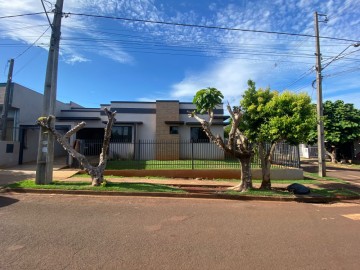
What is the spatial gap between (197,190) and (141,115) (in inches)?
514

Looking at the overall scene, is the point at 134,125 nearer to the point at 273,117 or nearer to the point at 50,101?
the point at 50,101

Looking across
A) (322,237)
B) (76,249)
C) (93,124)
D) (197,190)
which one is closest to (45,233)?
(76,249)

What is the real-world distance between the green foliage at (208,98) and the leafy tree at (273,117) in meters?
1.52

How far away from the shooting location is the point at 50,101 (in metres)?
11.2

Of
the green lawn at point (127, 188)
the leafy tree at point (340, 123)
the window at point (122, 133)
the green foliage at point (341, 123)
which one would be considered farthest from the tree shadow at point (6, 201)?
the green foliage at point (341, 123)

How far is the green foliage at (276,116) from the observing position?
405 inches

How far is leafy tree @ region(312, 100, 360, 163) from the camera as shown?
85.5 ft

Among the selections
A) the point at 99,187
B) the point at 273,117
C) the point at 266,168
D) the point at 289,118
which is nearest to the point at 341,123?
the point at 266,168

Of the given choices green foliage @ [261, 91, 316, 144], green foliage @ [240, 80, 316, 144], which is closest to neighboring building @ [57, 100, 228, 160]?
green foliage @ [240, 80, 316, 144]

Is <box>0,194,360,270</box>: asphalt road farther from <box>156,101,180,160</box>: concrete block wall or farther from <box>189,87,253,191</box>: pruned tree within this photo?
<box>156,101,180,160</box>: concrete block wall

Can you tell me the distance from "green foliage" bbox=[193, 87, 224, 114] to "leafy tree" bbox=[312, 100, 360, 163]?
1818 cm

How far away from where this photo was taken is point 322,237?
564 centimetres

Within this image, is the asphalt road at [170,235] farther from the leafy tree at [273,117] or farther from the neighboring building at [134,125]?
the neighboring building at [134,125]

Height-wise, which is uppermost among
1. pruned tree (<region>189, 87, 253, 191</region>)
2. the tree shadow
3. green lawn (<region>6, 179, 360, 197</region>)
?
pruned tree (<region>189, 87, 253, 191</region>)
